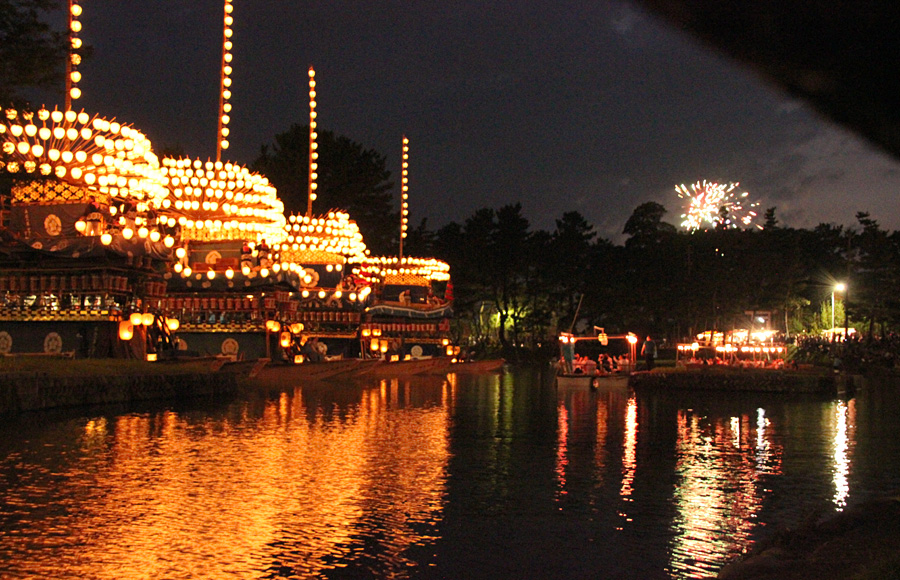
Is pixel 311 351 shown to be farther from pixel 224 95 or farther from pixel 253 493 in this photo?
pixel 253 493

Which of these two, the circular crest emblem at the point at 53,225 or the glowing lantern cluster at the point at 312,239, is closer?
the circular crest emblem at the point at 53,225

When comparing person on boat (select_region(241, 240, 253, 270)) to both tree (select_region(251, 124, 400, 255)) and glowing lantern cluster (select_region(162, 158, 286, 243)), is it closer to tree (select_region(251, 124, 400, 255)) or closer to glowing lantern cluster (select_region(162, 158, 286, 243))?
glowing lantern cluster (select_region(162, 158, 286, 243))

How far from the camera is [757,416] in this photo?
97.8 feet

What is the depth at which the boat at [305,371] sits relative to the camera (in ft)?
139

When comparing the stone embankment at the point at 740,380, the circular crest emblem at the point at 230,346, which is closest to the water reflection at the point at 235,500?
the circular crest emblem at the point at 230,346

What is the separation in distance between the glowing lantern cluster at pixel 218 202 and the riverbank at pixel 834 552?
37.8 m

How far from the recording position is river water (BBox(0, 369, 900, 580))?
35.8ft

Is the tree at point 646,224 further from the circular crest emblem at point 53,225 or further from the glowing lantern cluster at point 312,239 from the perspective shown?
the circular crest emblem at point 53,225

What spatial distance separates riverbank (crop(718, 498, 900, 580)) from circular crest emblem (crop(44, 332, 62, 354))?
31158 mm

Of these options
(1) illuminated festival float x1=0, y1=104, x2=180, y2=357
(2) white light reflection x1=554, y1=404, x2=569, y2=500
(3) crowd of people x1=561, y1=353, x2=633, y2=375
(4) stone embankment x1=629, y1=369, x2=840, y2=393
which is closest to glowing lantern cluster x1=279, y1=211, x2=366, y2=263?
(3) crowd of people x1=561, y1=353, x2=633, y2=375

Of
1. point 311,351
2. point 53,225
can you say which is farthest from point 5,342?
point 311,351

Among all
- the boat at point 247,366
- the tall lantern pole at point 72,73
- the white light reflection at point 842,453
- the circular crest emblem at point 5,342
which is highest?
the tall lantern pole at point 72,73

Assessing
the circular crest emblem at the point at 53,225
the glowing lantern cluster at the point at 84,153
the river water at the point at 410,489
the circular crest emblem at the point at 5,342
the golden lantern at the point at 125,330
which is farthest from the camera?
the circular crest emblem at the point at 5,342

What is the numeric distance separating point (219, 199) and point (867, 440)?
32932 mm
